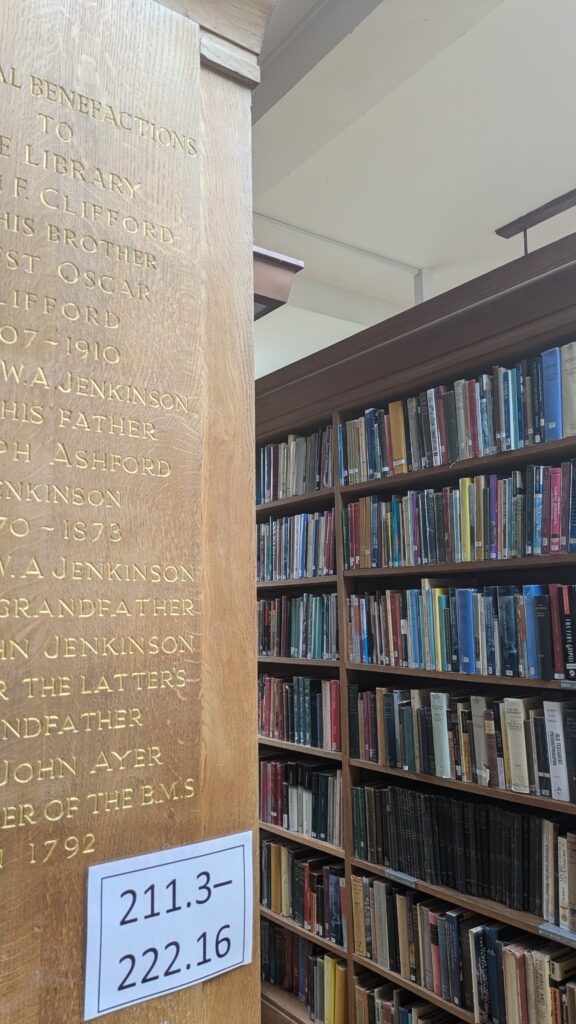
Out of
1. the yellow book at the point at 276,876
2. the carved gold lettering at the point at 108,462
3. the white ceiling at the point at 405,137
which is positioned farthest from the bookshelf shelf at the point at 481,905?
the white ceiling at the point at 405,137

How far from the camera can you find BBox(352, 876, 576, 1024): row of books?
1.93 metres

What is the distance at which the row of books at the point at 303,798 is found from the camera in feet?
8.78

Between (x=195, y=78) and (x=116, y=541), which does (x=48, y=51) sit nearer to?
(x=195, y=78)

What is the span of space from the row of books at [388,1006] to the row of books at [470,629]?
104 cm

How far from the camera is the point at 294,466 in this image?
300 centimetres

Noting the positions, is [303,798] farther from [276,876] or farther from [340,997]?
[340,997]

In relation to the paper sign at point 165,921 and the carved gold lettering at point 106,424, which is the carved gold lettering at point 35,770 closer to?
the paper sign at point 165,921

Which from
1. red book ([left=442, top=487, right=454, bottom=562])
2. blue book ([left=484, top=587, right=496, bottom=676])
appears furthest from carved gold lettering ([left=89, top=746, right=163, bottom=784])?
red book ([left=442, top=487, right=454, bottom=562])

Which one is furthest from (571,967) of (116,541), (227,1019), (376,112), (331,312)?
(331,312)

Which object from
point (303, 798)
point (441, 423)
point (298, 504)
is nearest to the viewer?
point (441, 423)

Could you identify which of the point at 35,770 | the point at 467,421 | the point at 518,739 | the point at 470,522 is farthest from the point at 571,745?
the point at 35,770

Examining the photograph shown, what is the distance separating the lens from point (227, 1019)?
75 centimetres

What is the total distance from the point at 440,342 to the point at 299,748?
1.57 meters

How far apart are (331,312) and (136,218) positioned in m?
3.48
